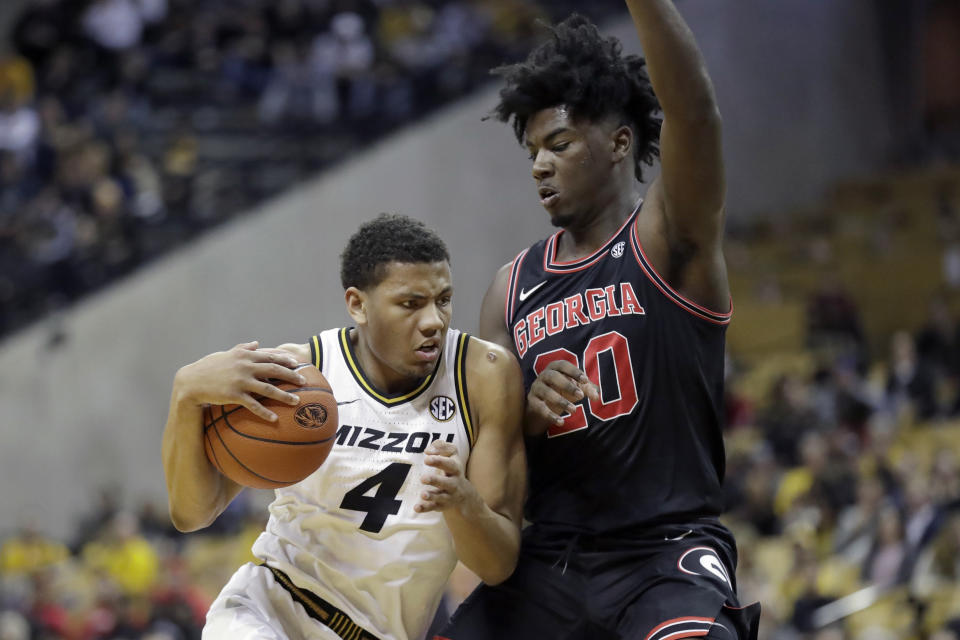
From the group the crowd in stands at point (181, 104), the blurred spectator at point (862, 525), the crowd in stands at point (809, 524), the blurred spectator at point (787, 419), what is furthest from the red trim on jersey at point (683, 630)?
the crowd in stands at point (181, 104)

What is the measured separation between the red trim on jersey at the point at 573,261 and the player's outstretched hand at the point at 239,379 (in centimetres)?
107

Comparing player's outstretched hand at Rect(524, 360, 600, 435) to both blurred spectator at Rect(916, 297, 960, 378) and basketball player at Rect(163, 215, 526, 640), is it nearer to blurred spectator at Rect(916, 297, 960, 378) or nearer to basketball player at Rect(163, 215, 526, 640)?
basketball player at Rect(163, 215, 526, 640)

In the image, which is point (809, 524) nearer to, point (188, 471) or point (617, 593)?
point (617, 593)

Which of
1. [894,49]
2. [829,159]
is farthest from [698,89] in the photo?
[894,49]

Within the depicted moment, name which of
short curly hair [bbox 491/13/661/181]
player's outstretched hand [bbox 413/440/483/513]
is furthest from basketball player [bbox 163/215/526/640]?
short curly hair [bbox 491/13/661/181]

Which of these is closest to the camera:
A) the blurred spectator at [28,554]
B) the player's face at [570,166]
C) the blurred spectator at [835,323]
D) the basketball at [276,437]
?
the basketball at [276,437]

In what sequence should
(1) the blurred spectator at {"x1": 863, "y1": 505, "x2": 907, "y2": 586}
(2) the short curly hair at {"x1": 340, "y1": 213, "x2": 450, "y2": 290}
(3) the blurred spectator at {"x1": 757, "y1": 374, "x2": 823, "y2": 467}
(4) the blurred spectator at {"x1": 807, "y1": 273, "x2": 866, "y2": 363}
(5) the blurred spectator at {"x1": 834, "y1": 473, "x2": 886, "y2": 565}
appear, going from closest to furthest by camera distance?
(2) the short curly hair at {"x1": 340, "y1": 213, "x2": 450, "y2": 290}
(1) the blurred spectator at {"x1": 863, "y1": 505, "x2": 907, "y2": 586}
(5) the blurred spectator at {"x1": 834, "y1": 473, "x2": 886, "y2": 565}
(3) the blurred spectator at {"x1": 757, "y1": 374, "x2": 823, "y2": 467}
(4) the blurred spectator at {"x1": 807, "y1": 273, "x2": 866, "y2": 363}

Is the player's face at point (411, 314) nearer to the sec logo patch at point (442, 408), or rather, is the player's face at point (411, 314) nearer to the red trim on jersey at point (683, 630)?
the sec logo patch at point (442, 408)

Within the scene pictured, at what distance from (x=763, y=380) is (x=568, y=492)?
35.5ft

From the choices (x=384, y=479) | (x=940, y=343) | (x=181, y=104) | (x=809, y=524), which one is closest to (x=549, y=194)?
(x=384, y=479)

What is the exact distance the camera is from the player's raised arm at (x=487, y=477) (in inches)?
145

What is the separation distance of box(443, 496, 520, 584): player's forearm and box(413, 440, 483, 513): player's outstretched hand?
8cm

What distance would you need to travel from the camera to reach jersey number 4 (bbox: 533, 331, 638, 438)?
13.5 feet

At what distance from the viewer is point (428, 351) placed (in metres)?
4.06
